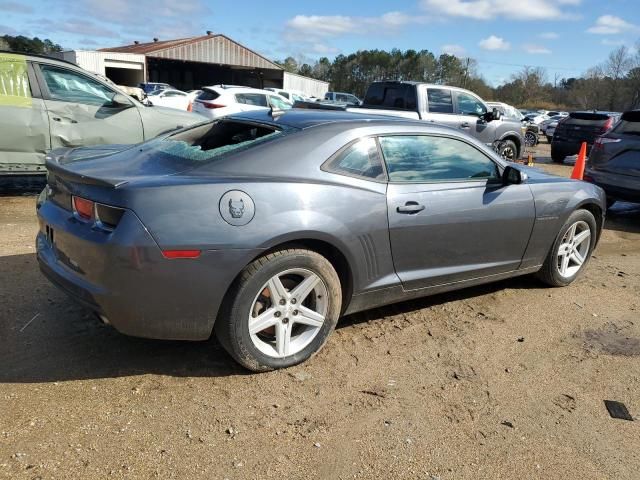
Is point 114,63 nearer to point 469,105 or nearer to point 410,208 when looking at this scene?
point 469,105

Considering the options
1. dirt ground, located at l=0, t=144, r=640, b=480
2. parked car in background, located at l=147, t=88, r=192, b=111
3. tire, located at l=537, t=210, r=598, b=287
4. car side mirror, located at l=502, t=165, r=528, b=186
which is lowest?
dirt ground, located at l=0, t=144, r=640, b=480

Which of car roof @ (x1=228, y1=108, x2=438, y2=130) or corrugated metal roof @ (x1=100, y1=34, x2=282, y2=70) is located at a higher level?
corrugated metal roof @ (x1=100, y1=34, x2=282, y2=70)

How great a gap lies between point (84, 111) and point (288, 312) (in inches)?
206

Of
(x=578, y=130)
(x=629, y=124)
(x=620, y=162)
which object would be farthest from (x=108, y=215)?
(x=578, y=130)

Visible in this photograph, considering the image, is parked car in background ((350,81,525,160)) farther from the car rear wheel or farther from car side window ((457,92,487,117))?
the car rear wheel

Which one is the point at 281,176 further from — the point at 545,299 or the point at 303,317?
the point at 545,299

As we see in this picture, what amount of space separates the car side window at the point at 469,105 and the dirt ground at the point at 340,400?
26.5 ft

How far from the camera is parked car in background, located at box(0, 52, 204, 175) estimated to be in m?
6.68

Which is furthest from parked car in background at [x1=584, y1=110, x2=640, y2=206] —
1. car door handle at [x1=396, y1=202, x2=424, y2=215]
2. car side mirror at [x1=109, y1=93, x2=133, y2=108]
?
car side mirror at [x1=109, y1=93, x2=133, y2=108]

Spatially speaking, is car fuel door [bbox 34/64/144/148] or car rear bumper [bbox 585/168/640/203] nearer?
car fuel door [bbox 34/64/144/148]

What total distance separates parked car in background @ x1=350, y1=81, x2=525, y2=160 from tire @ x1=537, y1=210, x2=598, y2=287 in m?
5.88

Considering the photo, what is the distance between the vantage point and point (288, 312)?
10.6ft

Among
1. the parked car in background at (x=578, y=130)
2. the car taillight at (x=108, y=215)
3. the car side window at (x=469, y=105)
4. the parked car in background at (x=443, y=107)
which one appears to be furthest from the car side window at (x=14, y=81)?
the parked car in background at (x=578, y=130)

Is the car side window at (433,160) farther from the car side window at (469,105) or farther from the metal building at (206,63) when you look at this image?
the metal building at (206,63)
